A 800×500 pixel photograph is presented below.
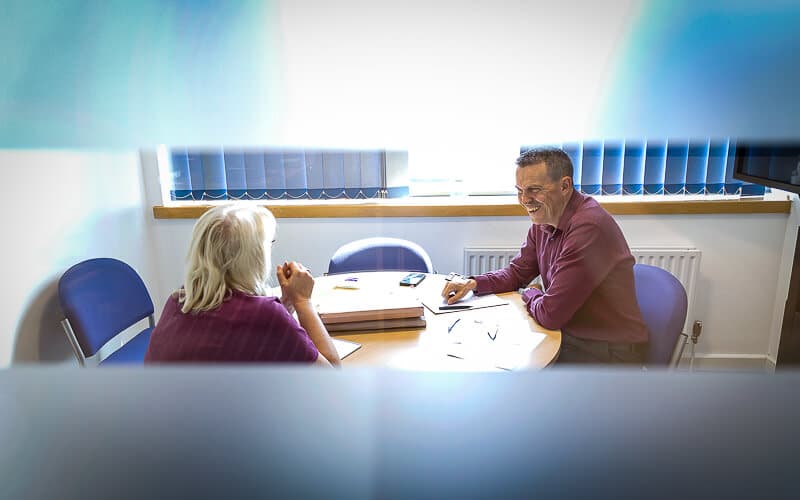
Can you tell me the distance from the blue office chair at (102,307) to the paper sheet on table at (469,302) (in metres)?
1.17

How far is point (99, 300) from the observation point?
6.75 feet

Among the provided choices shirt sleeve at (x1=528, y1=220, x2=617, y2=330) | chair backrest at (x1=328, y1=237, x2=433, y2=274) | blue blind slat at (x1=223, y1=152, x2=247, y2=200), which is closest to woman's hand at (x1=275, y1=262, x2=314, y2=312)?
shirt sleeve at (x1=528, y1=220, x2=617, y2=330)

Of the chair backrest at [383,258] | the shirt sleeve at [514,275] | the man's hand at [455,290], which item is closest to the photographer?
the man's hand at [455,290]

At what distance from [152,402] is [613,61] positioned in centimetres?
20

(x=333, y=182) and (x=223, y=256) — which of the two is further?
(x=333, y=182)

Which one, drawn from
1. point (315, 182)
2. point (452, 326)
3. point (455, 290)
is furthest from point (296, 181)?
point (452, 326)

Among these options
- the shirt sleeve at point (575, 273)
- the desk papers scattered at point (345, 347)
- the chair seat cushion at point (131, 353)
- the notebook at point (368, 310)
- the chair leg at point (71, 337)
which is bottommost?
the chair seat cushion at point (131, 353)

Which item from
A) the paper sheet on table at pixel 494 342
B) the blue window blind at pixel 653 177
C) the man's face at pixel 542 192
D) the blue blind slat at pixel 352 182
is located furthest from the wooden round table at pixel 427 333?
the blue window blind at pixel 653 177

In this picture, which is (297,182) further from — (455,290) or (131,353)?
(455,290)

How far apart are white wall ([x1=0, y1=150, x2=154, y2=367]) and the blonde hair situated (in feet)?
0.79

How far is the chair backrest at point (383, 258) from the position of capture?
101 inches

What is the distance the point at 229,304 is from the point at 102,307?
119cm

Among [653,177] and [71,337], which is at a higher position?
[653,177]

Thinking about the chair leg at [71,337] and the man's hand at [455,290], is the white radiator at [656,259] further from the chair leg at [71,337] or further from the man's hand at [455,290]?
the chair leg at [71,337]
